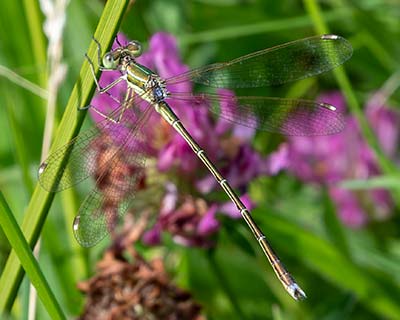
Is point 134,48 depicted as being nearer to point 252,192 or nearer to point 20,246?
point 20,246

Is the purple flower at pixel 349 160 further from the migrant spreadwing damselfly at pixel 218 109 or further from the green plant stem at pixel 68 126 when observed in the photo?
the green plant stem at pixel 68 126

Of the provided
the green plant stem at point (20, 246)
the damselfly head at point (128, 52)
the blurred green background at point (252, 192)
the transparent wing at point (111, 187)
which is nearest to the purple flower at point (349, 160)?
the blurred green background at point (252, 192)

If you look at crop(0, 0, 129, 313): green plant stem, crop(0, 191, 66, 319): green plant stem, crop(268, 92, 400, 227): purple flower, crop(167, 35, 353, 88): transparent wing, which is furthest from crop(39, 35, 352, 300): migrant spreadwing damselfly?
crop(268, 92, 400, 227): purple flower

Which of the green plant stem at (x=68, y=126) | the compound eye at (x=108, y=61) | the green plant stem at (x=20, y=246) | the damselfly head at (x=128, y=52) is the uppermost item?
the damselfly head at (x=128, y=52)

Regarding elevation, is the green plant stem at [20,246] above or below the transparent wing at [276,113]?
below

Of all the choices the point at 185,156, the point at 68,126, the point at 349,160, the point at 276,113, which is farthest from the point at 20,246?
the point at 349,160

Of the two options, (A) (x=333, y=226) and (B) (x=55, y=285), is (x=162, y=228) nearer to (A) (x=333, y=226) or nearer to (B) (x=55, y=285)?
(B) (x=55, y=285)
